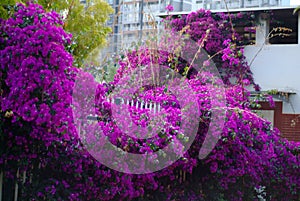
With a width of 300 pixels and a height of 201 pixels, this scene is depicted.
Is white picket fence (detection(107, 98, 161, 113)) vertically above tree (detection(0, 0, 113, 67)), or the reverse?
tree (detection(0, 0, 113, 67))

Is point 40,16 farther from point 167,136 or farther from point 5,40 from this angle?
point 167,136

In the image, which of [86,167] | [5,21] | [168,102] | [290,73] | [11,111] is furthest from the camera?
[290,73]

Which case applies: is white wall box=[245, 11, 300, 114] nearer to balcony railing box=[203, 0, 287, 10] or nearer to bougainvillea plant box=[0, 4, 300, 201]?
balcony railing box=[203, 0, 287, 10]

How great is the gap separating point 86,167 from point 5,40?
1.50 meters

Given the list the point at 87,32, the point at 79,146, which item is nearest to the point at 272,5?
the point at 87,32

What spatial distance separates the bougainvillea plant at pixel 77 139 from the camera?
4.24m

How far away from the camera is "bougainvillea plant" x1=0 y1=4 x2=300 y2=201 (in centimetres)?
424

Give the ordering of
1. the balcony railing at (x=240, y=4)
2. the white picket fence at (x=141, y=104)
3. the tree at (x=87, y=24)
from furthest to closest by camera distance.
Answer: the balcony railing at (x=240, y=4) → the tree at (x=87, y=24) → the white picket fence at (x=141, y=104)

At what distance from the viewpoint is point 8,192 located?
4633 mm

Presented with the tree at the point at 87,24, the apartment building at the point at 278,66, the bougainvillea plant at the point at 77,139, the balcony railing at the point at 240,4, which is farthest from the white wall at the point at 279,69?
the bougainvillea plant at the point at 77,139

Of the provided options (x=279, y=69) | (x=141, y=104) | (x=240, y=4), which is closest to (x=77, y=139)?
(x=141, y=104)

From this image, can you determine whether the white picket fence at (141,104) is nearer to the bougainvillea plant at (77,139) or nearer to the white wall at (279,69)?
the bougainvillea plant at (77,139)

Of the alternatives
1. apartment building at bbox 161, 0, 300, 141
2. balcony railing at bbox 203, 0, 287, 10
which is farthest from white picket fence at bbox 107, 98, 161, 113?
balcony railing at bbox 203, 0, 287, 10

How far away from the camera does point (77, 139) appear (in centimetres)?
494
